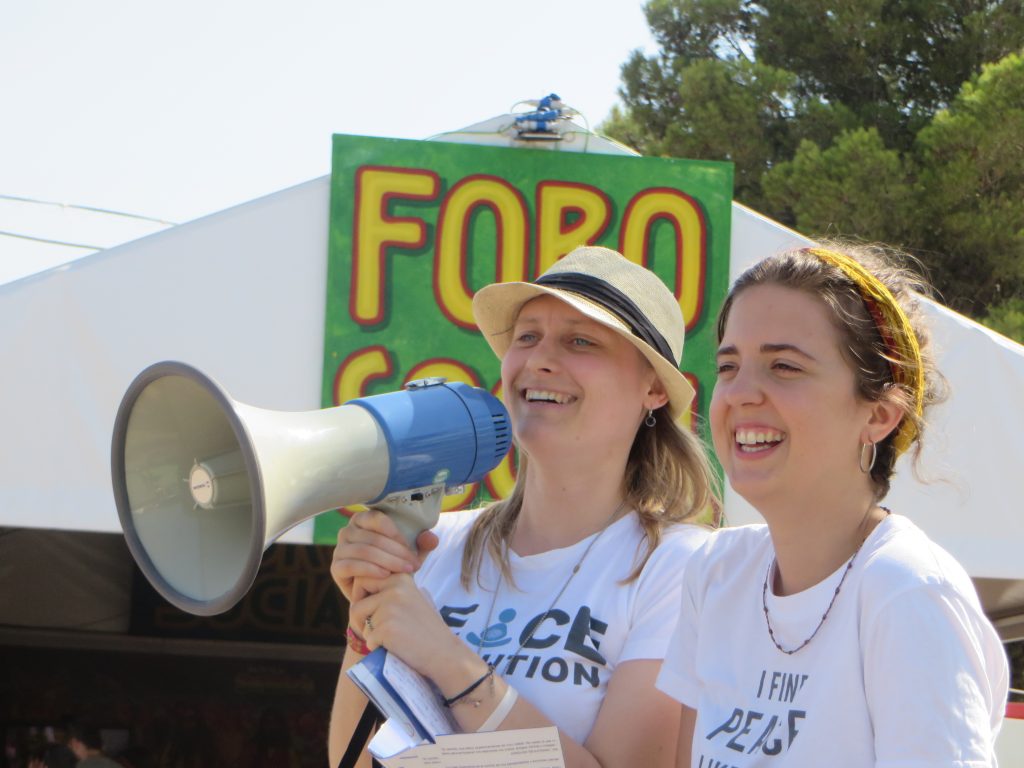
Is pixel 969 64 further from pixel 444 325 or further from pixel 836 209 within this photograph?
pixel 444 325

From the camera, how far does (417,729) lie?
1.60 meters

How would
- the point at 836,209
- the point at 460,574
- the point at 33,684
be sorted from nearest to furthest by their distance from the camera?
the point at 460,574, the point at 33,684, the point at 836,209

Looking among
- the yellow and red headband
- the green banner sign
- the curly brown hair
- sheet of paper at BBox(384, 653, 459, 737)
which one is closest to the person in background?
the green banner sign

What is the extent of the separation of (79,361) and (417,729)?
2386 mm

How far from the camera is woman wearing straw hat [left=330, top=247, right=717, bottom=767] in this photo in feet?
5.76

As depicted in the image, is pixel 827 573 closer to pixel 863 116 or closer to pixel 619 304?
pixel 619 304

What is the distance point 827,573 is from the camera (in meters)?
1.54

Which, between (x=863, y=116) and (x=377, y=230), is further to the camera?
(x=863, y=116)

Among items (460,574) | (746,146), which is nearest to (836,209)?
(746,146)

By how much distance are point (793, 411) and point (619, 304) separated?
57 centimetres

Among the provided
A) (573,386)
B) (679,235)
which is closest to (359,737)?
(573,386)

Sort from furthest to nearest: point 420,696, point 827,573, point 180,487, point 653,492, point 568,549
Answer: point 653,492, point 568,549, point 180,487, point 420,696, point 827,573

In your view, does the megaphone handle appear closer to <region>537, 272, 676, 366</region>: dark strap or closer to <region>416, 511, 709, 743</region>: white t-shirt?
<region>416, 511, 709, 743</region>: white t-shirt

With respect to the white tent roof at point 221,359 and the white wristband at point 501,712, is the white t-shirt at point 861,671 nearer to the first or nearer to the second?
the white wristband at point 501,712
